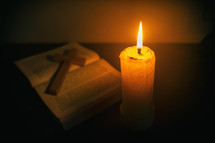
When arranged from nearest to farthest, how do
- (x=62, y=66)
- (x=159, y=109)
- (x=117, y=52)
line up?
(x=159, y=109)
(x=62, y=66)
(x=117, y=52)

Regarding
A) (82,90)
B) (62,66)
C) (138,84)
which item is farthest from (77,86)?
(138,84)

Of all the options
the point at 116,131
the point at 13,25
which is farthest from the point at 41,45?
the point at 116,131

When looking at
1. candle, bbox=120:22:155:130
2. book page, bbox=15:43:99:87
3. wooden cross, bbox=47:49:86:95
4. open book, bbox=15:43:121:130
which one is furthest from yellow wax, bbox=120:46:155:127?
book page, bbox=15:43:99:87

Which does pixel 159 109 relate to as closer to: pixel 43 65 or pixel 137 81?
pixel 137 81

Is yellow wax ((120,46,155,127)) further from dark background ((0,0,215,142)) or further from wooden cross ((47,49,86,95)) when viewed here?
wooden cross ((47,49,86,95))

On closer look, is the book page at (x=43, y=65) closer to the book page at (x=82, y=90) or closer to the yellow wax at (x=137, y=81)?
the book page at (x=82, y=90)
